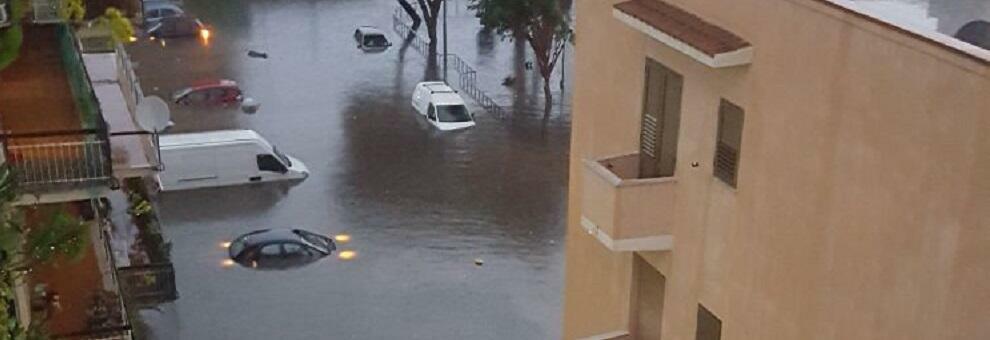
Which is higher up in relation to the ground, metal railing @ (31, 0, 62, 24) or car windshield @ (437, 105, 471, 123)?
metal railing @ (31, 0, 62, 24)

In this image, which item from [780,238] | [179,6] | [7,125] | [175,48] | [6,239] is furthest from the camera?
[179,6]

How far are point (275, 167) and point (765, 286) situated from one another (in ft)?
73.0

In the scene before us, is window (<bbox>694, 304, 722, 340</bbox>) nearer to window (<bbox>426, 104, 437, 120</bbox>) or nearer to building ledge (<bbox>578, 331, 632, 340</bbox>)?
building ledge (<bbox>578, 331, 632, 340</bbox>)

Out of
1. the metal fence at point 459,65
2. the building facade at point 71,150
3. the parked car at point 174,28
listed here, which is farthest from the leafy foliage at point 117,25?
the parked car at point 174,28

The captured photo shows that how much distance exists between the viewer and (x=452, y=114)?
113ft

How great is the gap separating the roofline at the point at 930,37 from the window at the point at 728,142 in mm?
1425

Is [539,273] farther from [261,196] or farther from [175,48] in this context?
[175,48]

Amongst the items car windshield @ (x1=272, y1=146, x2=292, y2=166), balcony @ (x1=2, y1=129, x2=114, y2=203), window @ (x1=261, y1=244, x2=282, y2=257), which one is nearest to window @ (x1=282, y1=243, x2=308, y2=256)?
window @ (x1=261, y1=244, x2=282, y2=257)

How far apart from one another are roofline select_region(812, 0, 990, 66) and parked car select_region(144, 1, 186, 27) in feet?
128

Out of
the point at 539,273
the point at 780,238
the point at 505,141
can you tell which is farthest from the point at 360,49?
the point at 780,238

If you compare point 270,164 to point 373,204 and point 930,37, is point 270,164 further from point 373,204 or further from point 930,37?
point 930,37

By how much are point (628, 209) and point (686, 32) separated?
1494mm

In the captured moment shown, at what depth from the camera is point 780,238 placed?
822cm

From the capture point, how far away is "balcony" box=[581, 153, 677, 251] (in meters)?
9.33
